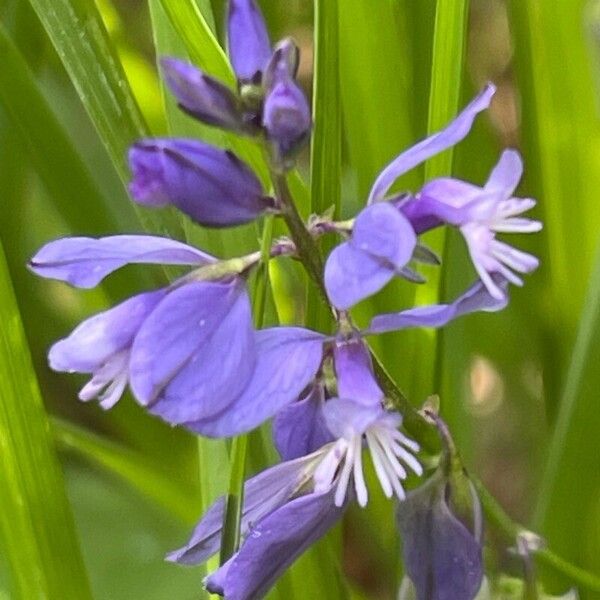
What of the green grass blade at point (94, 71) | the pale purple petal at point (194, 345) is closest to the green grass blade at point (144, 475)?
the green grass blade at point (94, 71)

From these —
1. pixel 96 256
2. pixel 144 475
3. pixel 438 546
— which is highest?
pixel 96 256

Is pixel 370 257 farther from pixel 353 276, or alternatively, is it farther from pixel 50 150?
pixel 50 150

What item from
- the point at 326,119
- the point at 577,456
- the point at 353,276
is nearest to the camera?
the point at 353,276

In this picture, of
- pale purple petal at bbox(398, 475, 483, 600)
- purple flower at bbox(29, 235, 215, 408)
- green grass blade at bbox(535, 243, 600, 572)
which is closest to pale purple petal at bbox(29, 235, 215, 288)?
purple flower at bbox(29, 235, 215, 408)

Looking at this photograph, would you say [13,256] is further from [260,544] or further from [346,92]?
[260,544]

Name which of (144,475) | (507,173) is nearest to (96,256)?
(507,173)

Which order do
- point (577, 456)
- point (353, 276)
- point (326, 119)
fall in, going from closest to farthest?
point (353, 276) → point (326, 119) → point (577, 456)

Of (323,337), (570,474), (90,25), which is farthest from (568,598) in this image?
(90,25)
